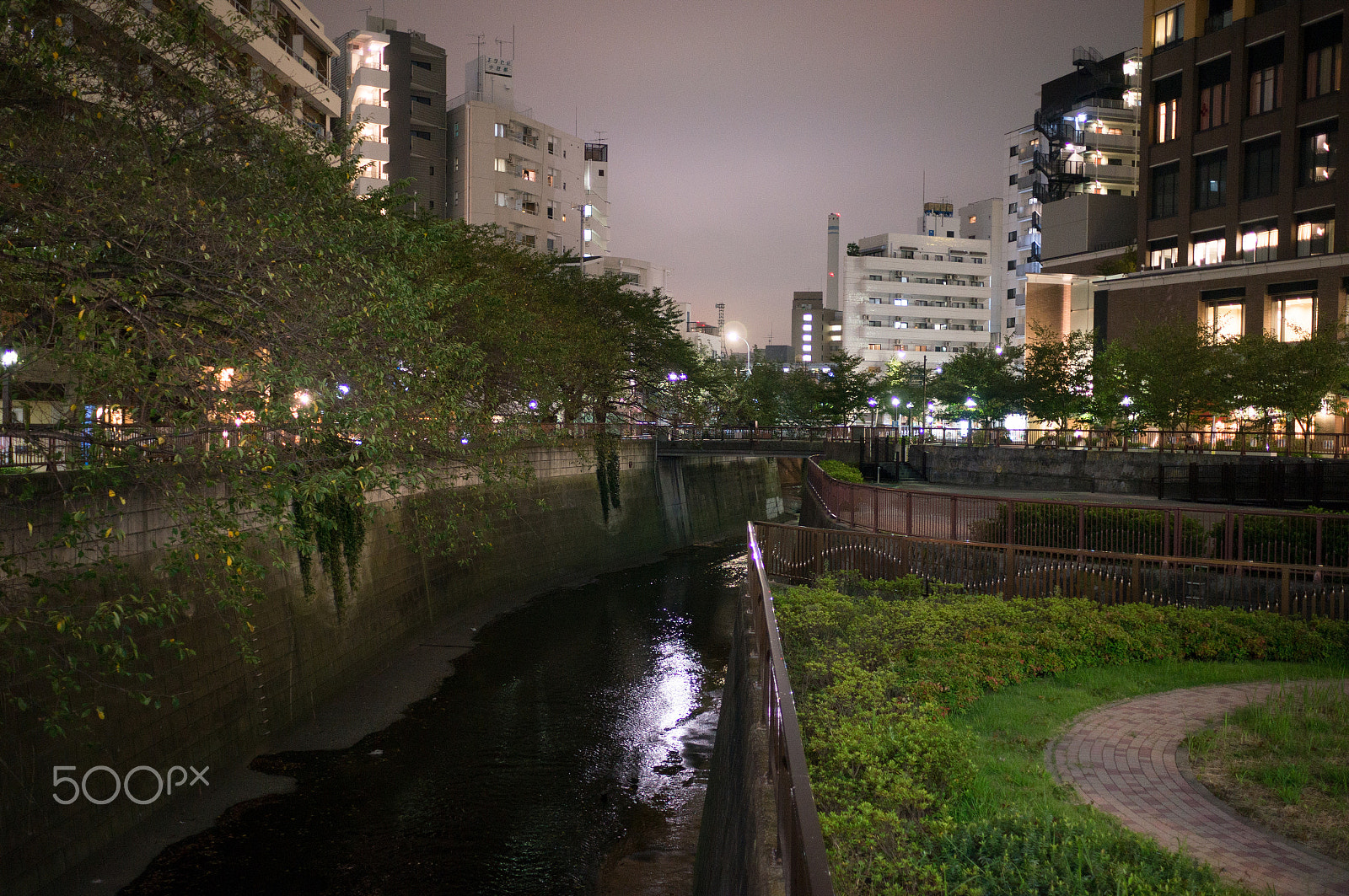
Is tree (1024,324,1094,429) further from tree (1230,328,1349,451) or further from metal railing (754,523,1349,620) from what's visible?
metal railing (754,523,1349,620)

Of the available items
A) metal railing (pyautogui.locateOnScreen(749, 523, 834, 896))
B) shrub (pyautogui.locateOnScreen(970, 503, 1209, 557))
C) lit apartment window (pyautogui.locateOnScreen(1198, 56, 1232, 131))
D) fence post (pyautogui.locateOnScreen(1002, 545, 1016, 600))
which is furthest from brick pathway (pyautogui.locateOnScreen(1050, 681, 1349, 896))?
lit apartment window (pyautogui.locateOnScreen(1198, 56, 1232, 131))

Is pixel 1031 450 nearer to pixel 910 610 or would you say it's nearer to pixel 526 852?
pixel 910 610

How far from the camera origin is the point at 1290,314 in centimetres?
5216

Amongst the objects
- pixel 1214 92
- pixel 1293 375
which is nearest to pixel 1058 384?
pixel 1293 375

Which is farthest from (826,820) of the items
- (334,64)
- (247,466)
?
(334,64)

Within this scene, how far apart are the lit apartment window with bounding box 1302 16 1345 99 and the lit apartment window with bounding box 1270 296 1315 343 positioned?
11.2 m

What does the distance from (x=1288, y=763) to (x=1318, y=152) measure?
57.0 m

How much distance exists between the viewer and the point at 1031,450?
40.3 metres

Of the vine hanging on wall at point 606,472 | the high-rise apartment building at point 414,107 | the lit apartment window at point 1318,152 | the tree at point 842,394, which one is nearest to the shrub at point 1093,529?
the vine hanging on wall at point 606,472

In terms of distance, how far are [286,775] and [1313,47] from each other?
62.1 m

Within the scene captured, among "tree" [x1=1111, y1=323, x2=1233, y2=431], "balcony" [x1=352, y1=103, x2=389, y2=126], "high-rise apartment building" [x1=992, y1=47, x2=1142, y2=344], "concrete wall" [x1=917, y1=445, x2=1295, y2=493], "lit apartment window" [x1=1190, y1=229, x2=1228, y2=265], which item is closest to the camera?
"concrete wall" [x1=917, y1=445, x2=1295, y2=493]

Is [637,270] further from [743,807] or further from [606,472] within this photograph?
[743,807]

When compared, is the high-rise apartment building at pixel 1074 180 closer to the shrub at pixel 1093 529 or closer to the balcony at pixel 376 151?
the balcony at pixel 376 151

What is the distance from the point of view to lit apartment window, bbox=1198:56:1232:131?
56.3m
